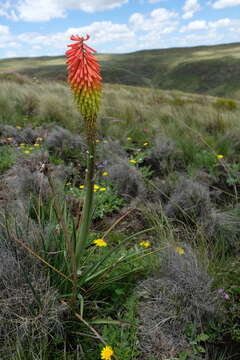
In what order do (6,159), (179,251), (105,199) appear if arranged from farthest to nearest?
(6,159) → (105,199) → (179,251)

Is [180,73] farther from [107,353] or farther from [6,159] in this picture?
[107,353]

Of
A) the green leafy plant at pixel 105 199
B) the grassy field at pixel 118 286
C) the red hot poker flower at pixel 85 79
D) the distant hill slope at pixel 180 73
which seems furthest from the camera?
the distant hill slope at pixel 180 73

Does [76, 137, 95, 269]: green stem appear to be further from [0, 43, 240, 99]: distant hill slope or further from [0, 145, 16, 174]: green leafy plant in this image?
[0, 43, 240, 99]: distant hill slope

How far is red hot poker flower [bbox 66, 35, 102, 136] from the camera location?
140 centimetres

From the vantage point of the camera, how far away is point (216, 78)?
93.1m

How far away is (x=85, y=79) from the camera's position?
1.40 metres

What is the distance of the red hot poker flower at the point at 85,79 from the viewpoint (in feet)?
4.60

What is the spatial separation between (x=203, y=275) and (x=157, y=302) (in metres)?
0.40

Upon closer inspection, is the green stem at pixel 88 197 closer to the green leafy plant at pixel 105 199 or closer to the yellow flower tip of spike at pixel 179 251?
the yellow flower tip of spike at pixel 179 251

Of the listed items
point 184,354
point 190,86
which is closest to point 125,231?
point 184,354

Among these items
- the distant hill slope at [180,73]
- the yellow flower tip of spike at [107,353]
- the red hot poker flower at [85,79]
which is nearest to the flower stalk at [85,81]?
the red hot poker flower at [85,79]

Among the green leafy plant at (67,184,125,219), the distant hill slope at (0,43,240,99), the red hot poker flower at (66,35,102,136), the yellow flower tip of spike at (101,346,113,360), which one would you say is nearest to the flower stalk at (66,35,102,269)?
the red hot poker flower at (66,35,102,136)

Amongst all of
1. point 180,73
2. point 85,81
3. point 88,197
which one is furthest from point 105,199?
point 180,73

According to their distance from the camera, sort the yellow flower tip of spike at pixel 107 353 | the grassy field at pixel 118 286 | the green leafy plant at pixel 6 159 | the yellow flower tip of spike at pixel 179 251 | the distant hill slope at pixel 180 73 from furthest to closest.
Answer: the distant hill slope at pixel 180 73 → the green leafy plant at pixel 6 159 → the yellow flower tip of spike at pixel 179 251 → the grassy field at pixel 118 286 → the yellow flower tip of spike at pixel 107 353
